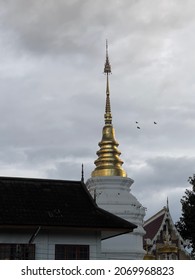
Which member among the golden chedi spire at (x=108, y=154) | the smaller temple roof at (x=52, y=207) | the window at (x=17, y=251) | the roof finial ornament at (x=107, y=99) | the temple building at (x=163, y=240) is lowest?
the window at (x=17, y=251)

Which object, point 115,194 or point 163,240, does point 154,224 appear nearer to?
point 163,240

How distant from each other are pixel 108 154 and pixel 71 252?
25.1 metres

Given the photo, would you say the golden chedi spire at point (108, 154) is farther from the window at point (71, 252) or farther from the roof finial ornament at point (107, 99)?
the window at point (71, 252)

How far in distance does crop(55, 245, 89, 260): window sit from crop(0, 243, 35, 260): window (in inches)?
51.9

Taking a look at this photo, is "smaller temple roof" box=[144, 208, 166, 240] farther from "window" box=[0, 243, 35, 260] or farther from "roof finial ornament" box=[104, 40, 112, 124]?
"window" box=[0, 243, 35, 260]

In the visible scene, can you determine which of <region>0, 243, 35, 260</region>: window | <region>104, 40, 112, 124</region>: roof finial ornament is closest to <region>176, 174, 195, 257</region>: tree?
<region>104, 40, 112, 124</region>: roof finial ornament

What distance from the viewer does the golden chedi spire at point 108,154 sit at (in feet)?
179

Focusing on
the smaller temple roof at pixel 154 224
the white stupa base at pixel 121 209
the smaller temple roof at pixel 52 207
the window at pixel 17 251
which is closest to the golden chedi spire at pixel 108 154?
the white stupa base at pixel 121 209

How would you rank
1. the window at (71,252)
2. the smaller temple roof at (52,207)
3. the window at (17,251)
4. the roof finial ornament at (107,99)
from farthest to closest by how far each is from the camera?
1. the roof finial ornament at (107,99)
2. the window at (71,252)
3. the smaller temple roof at (52,207)
4. the window at (17,251)

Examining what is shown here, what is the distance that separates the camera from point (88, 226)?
102 feet

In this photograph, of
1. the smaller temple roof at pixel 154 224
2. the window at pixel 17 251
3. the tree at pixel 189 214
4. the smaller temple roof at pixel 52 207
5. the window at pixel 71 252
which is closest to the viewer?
the window at pixel 17 251

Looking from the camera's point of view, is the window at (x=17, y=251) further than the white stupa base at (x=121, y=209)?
No
